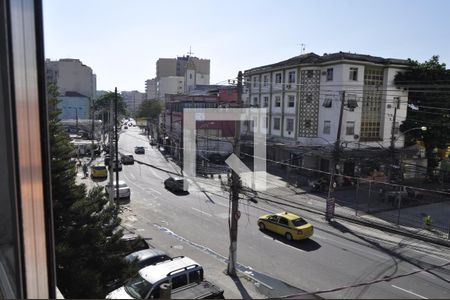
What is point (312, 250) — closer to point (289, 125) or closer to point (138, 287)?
point (138, 287)

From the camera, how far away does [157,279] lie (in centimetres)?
980

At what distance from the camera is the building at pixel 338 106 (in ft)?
94.6

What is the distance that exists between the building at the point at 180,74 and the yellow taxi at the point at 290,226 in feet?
245

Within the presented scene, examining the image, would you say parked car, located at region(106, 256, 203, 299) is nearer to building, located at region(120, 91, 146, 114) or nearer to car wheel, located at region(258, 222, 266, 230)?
car wheel, located at region(258, 222, 266, 230)

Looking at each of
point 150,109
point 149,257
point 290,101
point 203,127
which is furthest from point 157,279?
point 150,109

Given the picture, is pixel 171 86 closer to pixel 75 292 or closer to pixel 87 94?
pixel 87 94

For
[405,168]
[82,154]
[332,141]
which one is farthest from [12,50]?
[82,154]

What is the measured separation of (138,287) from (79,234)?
252cm

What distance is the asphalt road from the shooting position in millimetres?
11945

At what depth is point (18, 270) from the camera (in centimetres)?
190

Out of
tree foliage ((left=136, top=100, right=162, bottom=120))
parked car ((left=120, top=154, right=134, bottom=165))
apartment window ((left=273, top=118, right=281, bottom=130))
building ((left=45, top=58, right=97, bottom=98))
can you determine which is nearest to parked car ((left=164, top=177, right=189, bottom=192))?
apartment window ((left=273, top=118, right=281, bottom=130))

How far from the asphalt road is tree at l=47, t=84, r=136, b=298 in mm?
5947

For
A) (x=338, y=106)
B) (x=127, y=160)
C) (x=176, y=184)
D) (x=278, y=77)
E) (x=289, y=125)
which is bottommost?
(x=127, y=160)

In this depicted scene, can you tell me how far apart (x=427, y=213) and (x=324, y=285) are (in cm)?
1335
